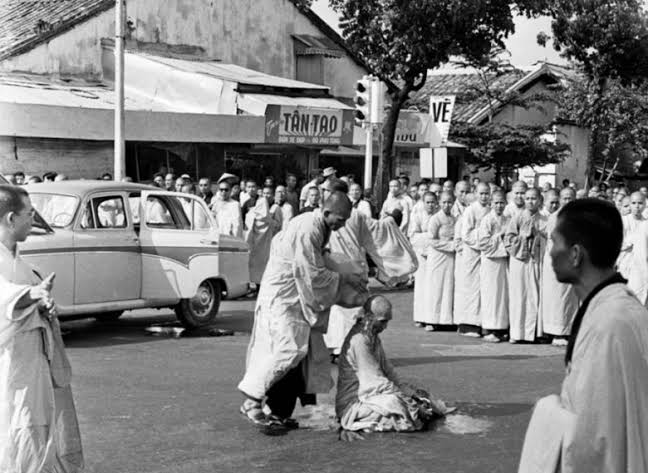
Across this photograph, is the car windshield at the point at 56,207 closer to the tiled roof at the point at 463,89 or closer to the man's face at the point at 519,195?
the man's face at the point at 519,195

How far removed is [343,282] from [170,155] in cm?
1590

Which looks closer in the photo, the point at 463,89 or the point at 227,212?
the point at 227,212

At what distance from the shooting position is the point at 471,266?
1480 centimetres

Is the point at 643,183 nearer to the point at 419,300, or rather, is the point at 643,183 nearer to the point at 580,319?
the point at 419,300

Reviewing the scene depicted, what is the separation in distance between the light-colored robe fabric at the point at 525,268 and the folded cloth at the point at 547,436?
10.4 metres

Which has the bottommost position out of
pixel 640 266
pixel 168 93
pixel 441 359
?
pixel 441 359

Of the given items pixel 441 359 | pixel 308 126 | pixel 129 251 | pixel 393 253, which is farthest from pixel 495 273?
pixel 308 126

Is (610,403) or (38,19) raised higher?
(38,19)

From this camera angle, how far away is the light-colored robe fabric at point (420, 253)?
1524 cm

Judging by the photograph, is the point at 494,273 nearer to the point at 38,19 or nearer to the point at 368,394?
the point at 368,394

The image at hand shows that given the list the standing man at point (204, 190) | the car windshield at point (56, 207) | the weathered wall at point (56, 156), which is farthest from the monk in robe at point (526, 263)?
the weathered wall at point (56, 156)

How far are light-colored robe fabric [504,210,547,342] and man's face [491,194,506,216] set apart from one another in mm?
337

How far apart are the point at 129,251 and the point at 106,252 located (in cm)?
37

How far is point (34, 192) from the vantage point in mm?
12992
